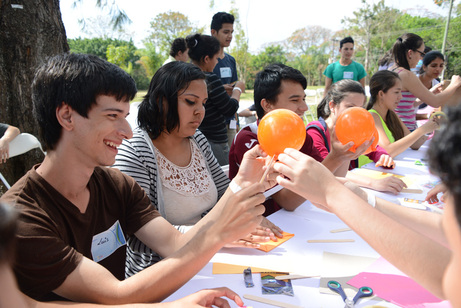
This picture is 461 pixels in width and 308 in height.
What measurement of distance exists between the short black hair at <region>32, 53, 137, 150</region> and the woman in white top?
64cm

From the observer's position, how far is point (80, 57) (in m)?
1.44

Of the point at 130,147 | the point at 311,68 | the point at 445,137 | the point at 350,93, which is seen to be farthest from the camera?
the point at 311,68

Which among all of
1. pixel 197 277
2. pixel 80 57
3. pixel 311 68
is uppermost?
pixel 311 68

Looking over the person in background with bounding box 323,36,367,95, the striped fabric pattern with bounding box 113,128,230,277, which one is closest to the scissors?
the striped fabric pattern with bounding box 113,128,230,277

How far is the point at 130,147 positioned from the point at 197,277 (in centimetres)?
102

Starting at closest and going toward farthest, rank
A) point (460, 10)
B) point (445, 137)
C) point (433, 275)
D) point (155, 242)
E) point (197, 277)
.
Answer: point (445, 137) → point (433, 275) → point (197, 277) → point (155, 242) → point (460, 10)

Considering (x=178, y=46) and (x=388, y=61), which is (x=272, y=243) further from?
(x=388, y=61)

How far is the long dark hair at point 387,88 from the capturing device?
3.80 metres

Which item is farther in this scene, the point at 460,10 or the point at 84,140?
the point at 460,10

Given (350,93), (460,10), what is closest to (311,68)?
(460,10)

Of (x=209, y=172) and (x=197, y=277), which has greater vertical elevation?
(x=209, y=172)

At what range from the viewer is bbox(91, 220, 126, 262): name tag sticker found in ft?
4.91

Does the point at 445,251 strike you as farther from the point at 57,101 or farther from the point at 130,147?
the point at 130,147

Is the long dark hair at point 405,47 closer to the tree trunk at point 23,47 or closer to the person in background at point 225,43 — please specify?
the person in background at point 225,43
